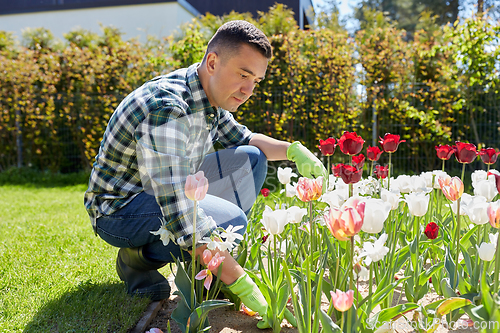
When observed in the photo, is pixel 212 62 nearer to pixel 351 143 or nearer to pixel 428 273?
pixel 351 143

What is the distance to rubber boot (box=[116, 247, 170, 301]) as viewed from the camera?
5.58 ft

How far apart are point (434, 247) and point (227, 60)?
3.92 ft

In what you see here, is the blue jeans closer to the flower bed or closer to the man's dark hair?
the flower bed

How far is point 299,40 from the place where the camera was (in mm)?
5555

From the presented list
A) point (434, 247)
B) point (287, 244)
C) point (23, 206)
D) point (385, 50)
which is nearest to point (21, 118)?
point (23, 206)

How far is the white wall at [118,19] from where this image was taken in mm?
9078

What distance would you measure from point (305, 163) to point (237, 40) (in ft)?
2.30

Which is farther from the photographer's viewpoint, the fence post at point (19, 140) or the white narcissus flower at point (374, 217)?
the fence post at point (19, 140)

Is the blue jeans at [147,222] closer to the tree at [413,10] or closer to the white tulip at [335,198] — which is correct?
the white tulip at [335,198]

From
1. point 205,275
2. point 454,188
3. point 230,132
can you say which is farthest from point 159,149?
point 454,188

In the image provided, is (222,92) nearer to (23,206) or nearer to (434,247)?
(434,247)

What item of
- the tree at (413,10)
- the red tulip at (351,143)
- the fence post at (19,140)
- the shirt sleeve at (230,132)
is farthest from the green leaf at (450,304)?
the tree at (413,10)

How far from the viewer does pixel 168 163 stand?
4.47ft

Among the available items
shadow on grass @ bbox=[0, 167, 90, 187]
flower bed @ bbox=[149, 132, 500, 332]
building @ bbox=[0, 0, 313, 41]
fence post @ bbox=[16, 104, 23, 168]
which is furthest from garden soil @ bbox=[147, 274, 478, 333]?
building @ bbox=[0, 0, 313, 41]
